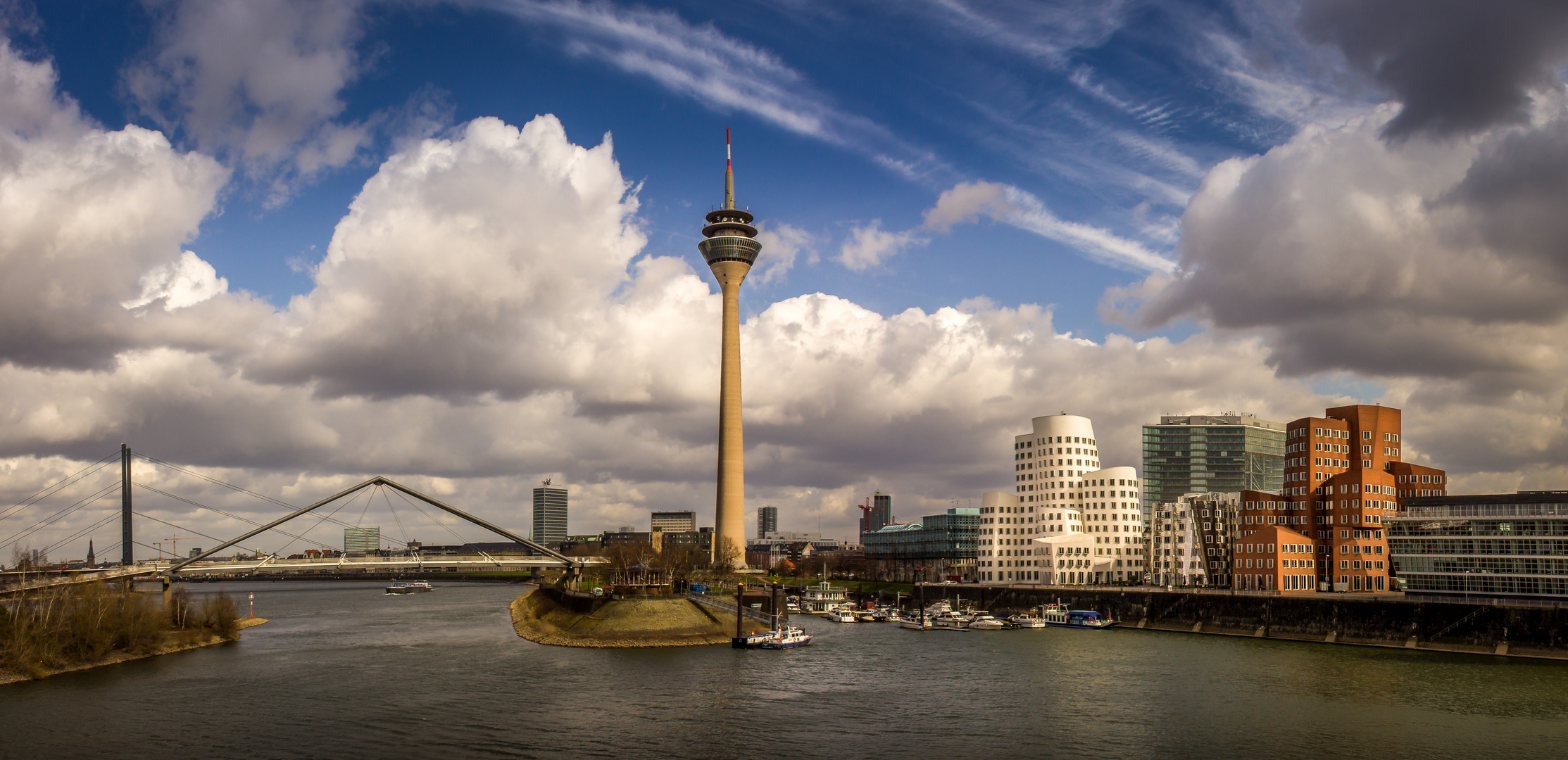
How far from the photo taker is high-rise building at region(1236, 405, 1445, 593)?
105 metres

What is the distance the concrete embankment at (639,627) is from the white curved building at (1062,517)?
6321cm

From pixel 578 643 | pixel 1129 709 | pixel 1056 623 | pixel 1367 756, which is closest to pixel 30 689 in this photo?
pixel 578 643

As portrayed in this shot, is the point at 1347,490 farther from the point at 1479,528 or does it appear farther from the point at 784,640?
the point at 784,640

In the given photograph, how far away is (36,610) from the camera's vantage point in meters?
69.2

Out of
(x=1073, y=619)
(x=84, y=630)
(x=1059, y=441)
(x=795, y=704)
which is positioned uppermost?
(x=1059, y=441)

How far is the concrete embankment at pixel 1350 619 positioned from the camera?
7562 centimetres

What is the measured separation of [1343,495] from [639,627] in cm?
7158

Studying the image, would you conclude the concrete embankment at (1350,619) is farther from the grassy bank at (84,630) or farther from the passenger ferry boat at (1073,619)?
the grassy bank at (84,630)

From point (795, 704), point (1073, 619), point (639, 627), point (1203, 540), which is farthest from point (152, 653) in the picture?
point (1203, 540)

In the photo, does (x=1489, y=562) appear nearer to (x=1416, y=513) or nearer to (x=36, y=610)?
(x=1416, y=513)

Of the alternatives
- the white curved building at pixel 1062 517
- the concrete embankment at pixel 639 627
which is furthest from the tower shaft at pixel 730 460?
the concrete embankment at pixel 639 627

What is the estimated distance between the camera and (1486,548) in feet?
288

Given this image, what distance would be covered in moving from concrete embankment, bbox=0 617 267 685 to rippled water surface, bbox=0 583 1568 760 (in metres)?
1.31

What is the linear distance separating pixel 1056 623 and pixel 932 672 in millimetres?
47279
